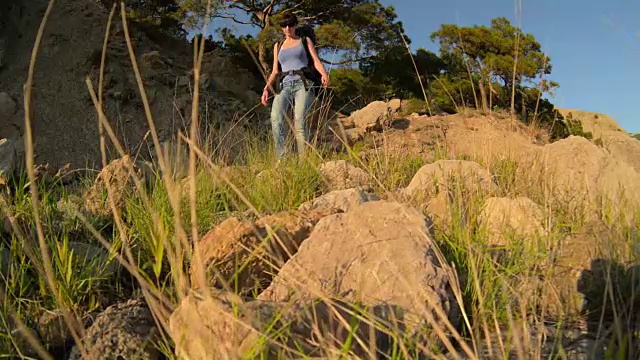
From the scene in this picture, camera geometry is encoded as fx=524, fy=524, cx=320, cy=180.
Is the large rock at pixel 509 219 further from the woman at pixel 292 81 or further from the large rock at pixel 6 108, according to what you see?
the large rock at pixel 6 108

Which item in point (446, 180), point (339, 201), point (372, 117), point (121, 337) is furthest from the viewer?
point (372, 117)

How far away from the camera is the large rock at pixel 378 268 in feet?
4.69

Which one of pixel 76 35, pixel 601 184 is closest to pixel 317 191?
pixel 601 184

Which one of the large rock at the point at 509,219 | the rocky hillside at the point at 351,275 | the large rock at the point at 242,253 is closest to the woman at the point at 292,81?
the rocky hillside at the point at 351,275

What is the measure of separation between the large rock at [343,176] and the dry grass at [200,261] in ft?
0.56

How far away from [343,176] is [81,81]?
8748 millimetres

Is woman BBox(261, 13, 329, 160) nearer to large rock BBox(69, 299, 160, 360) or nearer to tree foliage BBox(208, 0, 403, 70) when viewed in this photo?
large rock BBox(69, 299, 160, 360)

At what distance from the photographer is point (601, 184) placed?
2.82 meters

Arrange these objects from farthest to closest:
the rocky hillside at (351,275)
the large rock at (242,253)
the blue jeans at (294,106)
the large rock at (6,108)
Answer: the large rock at (6,108), the blue jeans at (294,106), the large rock at (242,253), the rocky hillside at (351,275)

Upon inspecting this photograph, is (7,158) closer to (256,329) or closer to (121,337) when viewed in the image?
(121,337)

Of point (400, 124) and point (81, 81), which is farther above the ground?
point (400, 124)

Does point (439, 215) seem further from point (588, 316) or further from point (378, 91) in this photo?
point (378, 91)

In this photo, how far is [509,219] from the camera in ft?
7.06

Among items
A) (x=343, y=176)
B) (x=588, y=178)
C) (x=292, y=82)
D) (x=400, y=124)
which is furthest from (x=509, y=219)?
(x=400, y=124)
